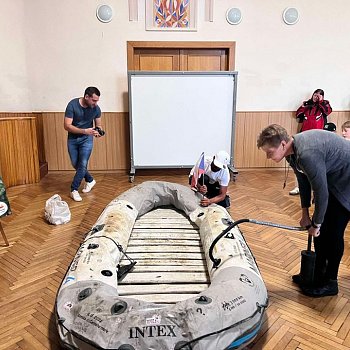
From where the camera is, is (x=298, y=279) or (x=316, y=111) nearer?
(x=298, y=279)

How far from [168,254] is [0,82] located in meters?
3.38

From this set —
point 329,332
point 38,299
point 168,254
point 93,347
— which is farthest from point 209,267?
point 38,299

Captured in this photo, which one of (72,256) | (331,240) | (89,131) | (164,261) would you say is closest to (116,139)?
(89,131)

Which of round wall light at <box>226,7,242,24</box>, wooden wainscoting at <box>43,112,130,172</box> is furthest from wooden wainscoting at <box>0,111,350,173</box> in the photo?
round wall light at <box>226,7,242,24</box>

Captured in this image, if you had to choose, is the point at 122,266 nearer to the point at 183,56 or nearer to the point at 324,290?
the point at 324,290

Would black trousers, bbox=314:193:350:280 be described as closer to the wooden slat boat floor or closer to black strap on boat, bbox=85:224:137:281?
the wooden slat boat floor

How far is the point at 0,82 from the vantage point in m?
4.36

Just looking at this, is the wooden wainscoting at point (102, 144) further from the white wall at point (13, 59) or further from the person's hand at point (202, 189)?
the person's hand at point (202, 189)

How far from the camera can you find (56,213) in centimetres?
319

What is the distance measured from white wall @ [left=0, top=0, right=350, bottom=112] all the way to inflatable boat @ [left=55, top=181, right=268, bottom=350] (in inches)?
136

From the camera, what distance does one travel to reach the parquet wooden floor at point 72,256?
1.75m

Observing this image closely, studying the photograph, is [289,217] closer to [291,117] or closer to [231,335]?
[231,335]

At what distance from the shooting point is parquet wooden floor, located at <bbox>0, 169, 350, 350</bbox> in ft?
5.74

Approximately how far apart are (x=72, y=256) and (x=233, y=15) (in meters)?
4.06
